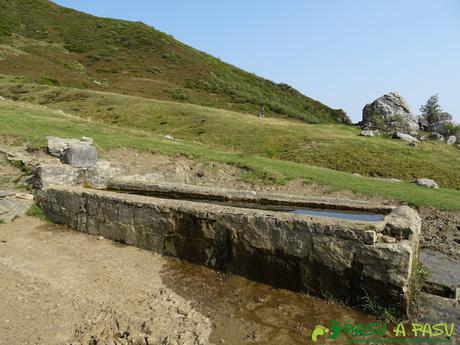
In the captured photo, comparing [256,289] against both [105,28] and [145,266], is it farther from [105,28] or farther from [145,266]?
[105,28]

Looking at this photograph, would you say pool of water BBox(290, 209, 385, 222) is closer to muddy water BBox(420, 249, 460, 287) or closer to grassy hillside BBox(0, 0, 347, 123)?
muddy water BBox(420, 249, 460, 287)

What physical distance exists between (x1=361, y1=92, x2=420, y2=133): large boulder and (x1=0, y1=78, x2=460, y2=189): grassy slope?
12.5 m

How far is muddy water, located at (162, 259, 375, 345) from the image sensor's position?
4.42 m

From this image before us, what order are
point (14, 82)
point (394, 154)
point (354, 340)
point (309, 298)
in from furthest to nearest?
point (14, 82), point (394, 154), point (309, 298), point (354, 340)

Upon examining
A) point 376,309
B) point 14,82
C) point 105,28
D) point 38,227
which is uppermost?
point 105,28

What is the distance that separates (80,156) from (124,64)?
148 ft

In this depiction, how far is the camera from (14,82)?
1448 inches

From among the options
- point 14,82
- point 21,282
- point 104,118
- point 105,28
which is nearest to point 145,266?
point 21,282

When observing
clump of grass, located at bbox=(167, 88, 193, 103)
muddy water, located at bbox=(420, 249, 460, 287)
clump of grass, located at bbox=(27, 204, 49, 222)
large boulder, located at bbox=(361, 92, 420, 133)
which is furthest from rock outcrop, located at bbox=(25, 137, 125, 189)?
large boulder, located at bbox=(361, 92, 420, 133)

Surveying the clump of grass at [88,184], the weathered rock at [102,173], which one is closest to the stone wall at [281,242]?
the clump of grass at [88,184]

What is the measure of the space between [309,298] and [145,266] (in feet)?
8.67

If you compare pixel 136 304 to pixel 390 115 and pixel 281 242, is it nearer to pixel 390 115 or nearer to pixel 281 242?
pixel 281 242

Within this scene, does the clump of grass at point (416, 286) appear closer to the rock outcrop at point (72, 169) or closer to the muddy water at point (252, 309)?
the muddy water at point (252, 309)

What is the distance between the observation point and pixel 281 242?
5.53 meters
